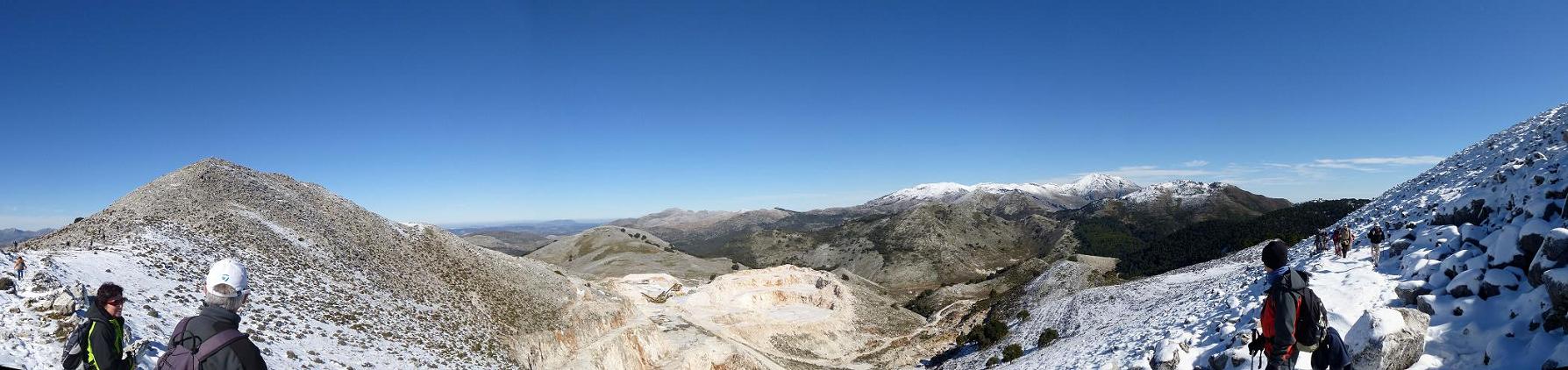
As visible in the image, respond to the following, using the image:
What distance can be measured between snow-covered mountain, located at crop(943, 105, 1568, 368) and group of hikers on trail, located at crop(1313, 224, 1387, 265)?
1.04 ft

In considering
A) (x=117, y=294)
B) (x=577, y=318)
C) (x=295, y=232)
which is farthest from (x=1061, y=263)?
(x=117, y=294)

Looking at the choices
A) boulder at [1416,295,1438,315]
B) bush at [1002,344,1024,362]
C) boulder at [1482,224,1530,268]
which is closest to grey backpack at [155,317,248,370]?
boulder at [1416,295,1438,315]

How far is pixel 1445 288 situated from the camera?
34.4ft

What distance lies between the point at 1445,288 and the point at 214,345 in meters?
17.6

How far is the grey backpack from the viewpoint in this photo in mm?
4207

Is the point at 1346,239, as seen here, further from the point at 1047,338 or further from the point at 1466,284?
the point at 1047,338

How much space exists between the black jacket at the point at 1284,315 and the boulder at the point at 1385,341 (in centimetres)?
293

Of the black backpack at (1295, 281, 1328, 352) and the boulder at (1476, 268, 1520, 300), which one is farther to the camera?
the boulder at (1476, 268, 1520, 300)

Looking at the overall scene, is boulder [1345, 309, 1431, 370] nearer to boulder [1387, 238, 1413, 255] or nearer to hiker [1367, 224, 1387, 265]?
boulder [1387, 238, 1413, 255]

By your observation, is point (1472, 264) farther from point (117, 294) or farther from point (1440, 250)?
point (117, 294)

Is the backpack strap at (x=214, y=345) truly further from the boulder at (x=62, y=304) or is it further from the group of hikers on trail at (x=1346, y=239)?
the group of hikers on trail at (x=1346, y=239)

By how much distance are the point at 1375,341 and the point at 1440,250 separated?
8427mm

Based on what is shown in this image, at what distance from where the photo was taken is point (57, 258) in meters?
17.1

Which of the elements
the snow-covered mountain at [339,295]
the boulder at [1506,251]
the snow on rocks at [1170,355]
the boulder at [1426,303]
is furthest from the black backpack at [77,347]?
the boulder at [1506,251]
